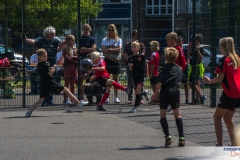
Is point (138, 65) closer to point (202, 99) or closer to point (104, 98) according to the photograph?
Result: point (104, 98)

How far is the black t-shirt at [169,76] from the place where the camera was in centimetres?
1054

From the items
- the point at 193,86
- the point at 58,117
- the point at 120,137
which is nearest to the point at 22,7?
the point at 58,117

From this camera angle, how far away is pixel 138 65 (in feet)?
49.6

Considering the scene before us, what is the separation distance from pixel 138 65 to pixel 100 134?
147 inches

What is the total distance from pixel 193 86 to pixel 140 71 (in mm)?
2089

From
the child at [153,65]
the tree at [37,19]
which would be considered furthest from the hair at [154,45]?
the tree at [37,19]

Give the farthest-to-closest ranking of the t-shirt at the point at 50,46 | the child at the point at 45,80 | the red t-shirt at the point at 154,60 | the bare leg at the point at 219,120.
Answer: the red t-shirt at the point at 154,60
the t-shirt at the point at 50,46
the child at the point at 45,80
the bare leg at the point at 219,120

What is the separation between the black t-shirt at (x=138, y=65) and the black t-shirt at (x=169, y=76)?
4.34 meters

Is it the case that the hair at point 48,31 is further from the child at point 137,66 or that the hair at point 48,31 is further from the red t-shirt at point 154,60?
the red t-shirt at point 154,60

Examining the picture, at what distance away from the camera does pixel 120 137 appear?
11391 millimetres

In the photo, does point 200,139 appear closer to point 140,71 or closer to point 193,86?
point 140,71

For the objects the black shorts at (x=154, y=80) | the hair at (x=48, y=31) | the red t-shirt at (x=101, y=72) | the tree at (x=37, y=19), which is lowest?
the black shorts at (x=154, y=80)

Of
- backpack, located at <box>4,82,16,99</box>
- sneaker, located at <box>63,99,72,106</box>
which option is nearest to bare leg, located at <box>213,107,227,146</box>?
sneaker, located at <box>63,99,72,106</box>

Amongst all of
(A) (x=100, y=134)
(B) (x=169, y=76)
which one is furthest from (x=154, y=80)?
(B) (x=169, y=76)
